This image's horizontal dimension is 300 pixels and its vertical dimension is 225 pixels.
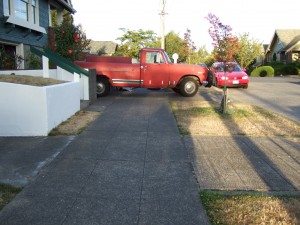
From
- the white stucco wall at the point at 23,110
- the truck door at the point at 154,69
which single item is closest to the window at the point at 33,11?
the truck door at the point at 154,69

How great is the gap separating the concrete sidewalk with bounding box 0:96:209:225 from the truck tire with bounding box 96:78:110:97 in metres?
7.05

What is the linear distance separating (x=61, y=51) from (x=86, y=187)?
11.6 m

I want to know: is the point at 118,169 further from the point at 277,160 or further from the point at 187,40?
the point at 187,40

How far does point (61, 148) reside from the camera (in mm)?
6492

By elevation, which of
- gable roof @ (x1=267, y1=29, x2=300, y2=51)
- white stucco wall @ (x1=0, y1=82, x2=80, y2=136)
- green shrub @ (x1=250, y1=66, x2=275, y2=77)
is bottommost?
white stucco wall @ (x1=0, y1=82, x2=80, y2=136)

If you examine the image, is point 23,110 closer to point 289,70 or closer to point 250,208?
point 250,208

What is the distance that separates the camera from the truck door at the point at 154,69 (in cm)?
1459

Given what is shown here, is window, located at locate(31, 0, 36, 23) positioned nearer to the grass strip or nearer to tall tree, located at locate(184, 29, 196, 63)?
the grass strip

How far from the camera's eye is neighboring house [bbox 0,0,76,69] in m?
13.6

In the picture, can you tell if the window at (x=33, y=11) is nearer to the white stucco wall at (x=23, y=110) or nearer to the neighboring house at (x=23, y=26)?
the neighboring house at (x=23, y=26)

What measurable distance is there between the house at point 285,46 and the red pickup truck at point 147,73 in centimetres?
3392

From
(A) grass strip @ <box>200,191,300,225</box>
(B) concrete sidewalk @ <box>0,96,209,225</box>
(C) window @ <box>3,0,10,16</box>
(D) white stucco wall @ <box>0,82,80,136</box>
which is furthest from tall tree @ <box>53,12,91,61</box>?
(A) grass strip @ <box>200,191,300,225</box>

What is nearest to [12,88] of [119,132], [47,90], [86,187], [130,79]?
[47,90]

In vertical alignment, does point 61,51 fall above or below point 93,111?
above
